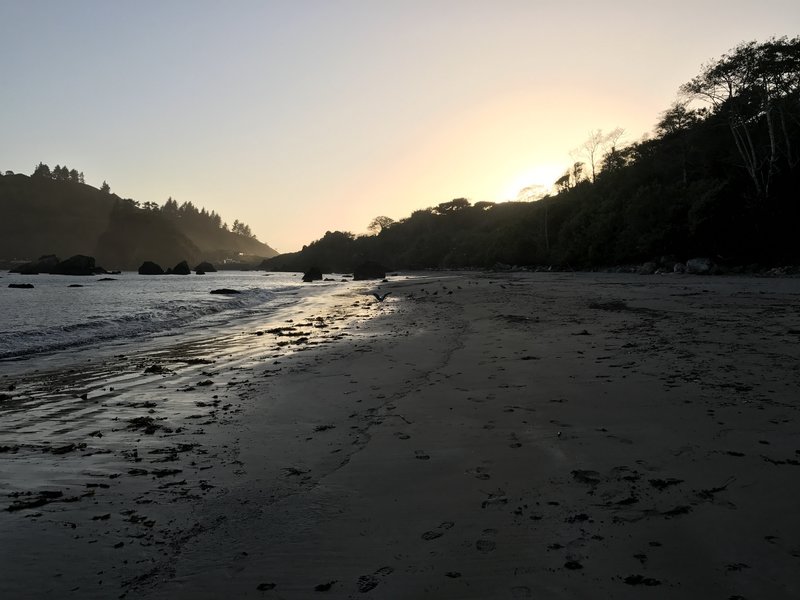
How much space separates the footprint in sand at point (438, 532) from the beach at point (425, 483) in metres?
0.04

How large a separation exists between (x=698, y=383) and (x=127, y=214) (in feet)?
624

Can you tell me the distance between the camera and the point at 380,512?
278 cm

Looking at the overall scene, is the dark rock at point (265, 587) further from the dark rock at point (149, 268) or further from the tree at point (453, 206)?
the tree at point (453, 206)

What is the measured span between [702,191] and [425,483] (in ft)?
139

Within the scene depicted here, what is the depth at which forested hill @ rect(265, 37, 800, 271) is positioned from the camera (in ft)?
92.5

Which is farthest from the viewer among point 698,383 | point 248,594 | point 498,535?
point 698,383

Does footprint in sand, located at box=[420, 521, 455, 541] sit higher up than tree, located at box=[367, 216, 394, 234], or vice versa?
tree, located at box=[367, 216, 394, 234]

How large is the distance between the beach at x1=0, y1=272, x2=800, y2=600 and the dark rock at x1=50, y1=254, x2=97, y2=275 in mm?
86668

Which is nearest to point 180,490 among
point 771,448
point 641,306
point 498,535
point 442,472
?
point 442,472

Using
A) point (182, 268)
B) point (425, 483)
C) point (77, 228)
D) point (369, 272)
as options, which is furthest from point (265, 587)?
point (77, 228)

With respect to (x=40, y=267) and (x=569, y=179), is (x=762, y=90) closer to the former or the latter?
(x=569, y=179)

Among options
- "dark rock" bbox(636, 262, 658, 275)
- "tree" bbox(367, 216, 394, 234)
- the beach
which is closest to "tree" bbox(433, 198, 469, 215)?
"tree" bbox(367, 216, 394, 234)

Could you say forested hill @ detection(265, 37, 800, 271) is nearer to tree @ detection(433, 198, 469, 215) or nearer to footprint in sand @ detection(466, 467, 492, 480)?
footprint in sand @ detection(466, 467, 492, 480)

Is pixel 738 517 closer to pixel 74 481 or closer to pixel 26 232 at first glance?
pixel 74 481
